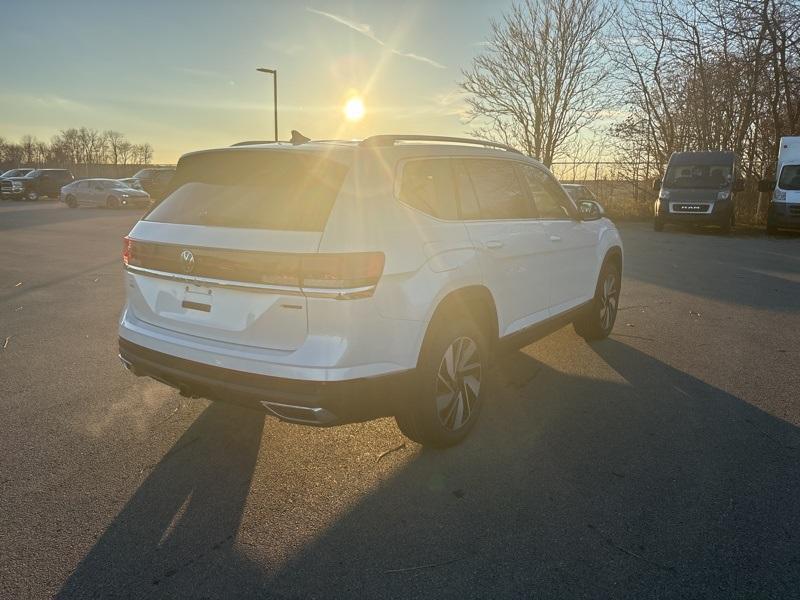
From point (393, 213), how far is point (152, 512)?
1852mm

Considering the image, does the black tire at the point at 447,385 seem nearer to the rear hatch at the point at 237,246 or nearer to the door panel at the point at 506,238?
the door panel at the point at 506,238

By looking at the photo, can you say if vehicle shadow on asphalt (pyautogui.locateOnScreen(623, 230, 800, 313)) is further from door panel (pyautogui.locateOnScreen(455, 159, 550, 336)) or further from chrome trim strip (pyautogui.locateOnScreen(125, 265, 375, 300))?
chrome trim strip (pyautogui.locateOnScreen(125, 265, 375, 300))

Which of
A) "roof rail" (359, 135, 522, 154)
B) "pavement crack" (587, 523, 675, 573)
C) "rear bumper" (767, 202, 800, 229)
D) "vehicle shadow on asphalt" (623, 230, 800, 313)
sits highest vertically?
"roof rail" (359, 135, 522, 154)

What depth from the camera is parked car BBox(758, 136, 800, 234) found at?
17531 mm

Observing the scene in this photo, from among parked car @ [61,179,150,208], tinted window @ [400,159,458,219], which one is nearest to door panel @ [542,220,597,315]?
tinted window @ [400,159,458,219]

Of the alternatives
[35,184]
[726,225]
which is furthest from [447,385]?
[35,184]

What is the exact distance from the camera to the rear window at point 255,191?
2.85 meters

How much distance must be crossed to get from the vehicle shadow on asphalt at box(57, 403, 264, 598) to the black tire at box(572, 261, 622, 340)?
342 centimetres

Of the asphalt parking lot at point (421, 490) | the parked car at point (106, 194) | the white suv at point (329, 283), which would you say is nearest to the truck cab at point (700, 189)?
the asphalt parking lot at point (421, 490)

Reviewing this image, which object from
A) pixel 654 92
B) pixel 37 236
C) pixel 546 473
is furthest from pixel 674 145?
pixel 546 473

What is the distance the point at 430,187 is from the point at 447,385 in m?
1.14

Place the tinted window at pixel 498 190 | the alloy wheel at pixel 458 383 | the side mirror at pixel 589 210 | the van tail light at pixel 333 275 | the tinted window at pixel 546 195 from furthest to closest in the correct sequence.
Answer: the side mirror at pixel 589 210, the tinted window at pixel 546 195, the tinted window at pixel 498 190, the alloy wheel at pixel 458 383, the van tail light at pixel 333 275

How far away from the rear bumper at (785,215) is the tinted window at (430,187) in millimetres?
18110

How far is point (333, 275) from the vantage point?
2691 mm
